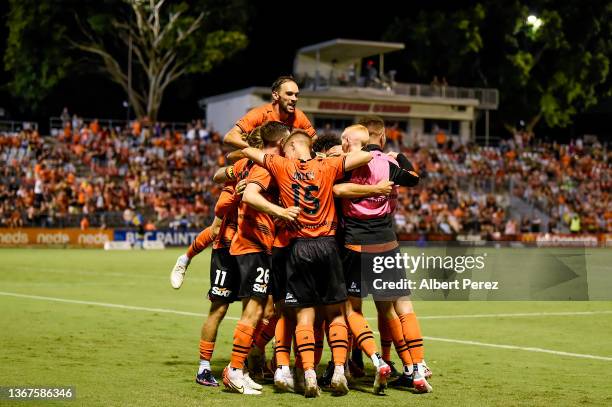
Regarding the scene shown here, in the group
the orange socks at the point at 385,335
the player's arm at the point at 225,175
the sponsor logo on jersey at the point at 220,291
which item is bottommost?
the orange socks at the point at 385,335

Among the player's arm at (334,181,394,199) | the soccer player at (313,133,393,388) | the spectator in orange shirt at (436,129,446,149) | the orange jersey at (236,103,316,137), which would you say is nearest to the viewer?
the soccer player at (313,133,393,388)

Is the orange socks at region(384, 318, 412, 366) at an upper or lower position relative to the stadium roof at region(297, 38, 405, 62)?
lower

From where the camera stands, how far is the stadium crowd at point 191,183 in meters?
40.1

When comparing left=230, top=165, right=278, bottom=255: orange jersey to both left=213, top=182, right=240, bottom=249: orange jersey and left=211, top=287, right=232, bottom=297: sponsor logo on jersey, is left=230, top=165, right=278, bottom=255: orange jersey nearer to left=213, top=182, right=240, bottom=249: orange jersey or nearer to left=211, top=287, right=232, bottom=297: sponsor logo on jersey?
left=213, top=182, right=240, bottom=249: orange jersey

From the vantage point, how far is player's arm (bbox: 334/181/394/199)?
8828 mm

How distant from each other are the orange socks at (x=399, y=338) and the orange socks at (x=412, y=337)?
0.15ft

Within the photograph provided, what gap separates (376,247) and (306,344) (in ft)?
3.66

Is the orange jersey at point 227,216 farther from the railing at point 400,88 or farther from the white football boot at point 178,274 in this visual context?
the railing at point 400,88

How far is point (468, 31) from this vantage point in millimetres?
67312

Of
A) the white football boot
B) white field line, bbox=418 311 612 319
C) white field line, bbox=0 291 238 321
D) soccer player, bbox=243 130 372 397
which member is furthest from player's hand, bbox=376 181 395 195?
white field line, bbox=418 311 612 319

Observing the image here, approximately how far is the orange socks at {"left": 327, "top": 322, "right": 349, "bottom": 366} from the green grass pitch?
0.34 meters

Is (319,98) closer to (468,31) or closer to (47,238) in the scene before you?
(468,31)

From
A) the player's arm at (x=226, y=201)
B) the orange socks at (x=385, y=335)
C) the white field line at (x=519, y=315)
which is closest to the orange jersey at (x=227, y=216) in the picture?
the player's arm at (x=226, y=201)

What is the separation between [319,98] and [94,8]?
46.3 feet
